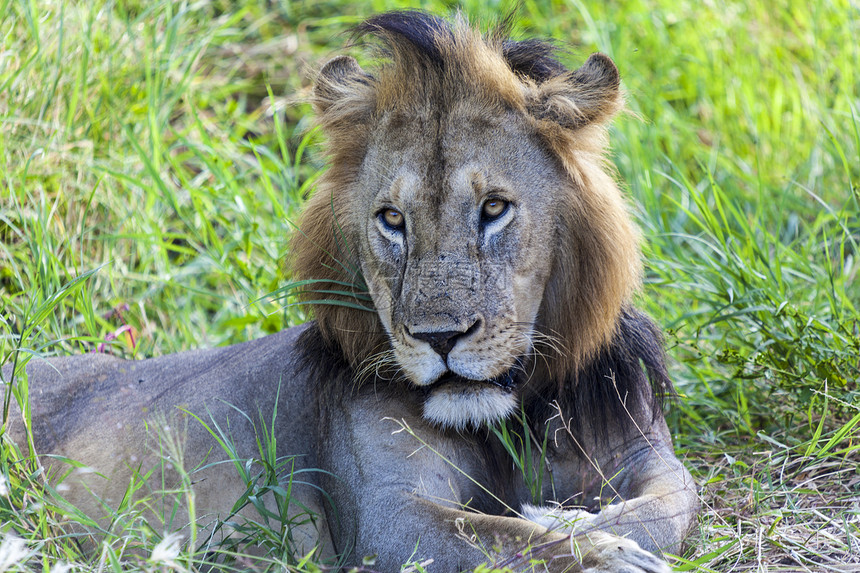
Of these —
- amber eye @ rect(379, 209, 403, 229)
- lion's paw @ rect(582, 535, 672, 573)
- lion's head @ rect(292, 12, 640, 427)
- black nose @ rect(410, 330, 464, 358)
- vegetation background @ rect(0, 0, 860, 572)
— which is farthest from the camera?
vegetation background @ rect(0, 0, 860, 572)

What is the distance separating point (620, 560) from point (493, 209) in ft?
3.77

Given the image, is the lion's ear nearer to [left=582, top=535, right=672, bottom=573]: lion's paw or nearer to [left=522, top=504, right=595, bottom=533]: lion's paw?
[left=522, top=504, right=595, bottom=533]: lion's paw

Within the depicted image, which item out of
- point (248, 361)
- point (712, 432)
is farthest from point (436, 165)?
point (712, 432)

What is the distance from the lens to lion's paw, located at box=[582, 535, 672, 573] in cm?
273

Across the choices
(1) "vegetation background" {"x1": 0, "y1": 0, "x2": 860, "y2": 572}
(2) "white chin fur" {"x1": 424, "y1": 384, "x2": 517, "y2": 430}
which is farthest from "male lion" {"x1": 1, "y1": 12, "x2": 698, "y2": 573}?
(1) "vegetation background" {"x1": 0, "y1": 0, "x2": 860, "y2": 572}

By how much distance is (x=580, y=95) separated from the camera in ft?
10.7

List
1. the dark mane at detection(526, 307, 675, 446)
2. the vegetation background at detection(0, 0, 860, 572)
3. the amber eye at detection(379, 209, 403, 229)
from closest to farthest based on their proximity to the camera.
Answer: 1. the amber eye at detection(379, 209, 403, 229)
2. the dark mane at detection(526, 307, 675, 446)
3. the vegetation background at detection(0, 0, 860, 572)

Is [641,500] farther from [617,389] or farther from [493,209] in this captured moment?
[493,209]

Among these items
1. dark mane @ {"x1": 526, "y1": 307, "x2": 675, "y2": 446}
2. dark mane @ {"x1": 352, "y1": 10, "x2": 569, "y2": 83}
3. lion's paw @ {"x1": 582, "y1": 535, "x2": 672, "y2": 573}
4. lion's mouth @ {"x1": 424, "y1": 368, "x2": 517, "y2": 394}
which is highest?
dark mane @ {"x1": 352, "y1": 10, "x2": 569, "y2": 83}

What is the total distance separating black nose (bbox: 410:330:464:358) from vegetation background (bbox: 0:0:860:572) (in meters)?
0.93

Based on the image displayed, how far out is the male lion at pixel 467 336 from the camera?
2.99 m

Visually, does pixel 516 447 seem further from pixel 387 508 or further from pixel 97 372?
pixel 97 372

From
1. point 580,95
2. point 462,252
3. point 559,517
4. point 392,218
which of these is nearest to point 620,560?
point 559,517

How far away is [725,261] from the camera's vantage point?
4.55 m
